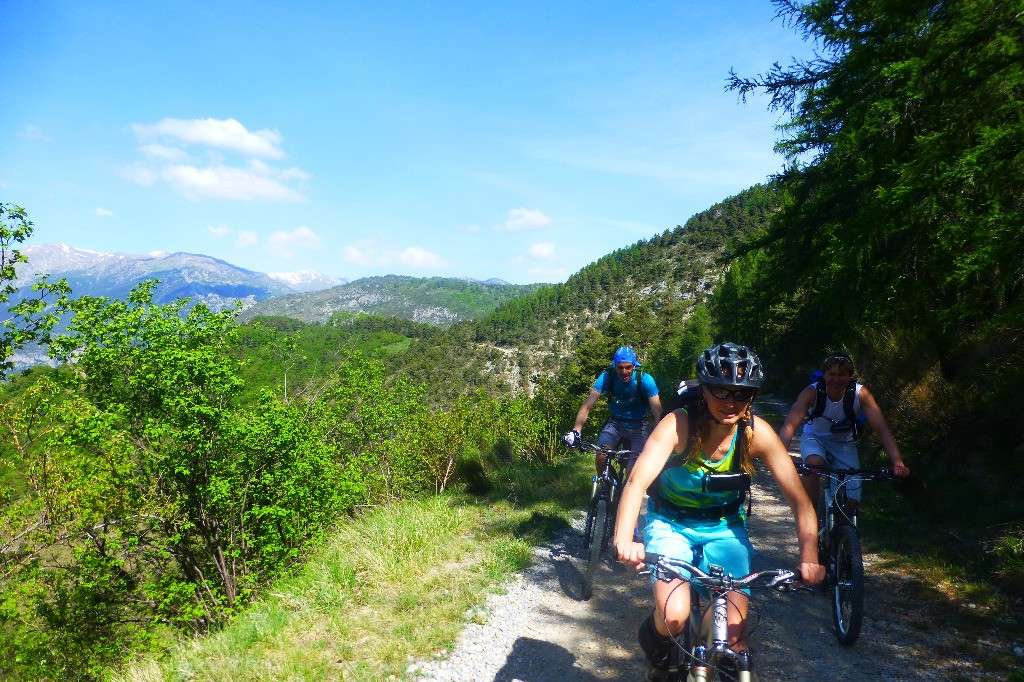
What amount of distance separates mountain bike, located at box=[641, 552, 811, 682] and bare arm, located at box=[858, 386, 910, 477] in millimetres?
2368

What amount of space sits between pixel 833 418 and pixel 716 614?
304 centimetres

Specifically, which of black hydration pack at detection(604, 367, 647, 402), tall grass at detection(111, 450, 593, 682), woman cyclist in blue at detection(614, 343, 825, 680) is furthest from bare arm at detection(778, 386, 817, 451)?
tall grass at detection(111, 450, 593, 682)

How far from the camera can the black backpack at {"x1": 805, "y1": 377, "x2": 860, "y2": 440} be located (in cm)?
459

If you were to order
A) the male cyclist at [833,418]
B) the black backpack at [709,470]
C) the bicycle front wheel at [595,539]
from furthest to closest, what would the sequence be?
the bicycle front wheel at [595,539] < the male cyclist at [833,418] < the black backpack at [709,470]

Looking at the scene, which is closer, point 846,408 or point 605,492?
point 846,408

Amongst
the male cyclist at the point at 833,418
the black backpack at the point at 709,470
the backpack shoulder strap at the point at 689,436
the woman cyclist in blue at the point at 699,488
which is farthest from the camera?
the male cyclist at the point at 833,418

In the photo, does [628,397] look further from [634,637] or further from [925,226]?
[925,226]

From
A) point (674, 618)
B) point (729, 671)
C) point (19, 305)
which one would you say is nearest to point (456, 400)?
point (19, 305)

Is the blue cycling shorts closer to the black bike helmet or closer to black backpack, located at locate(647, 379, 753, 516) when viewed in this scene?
black backpack, located at locate(647, 379, 753, 516)

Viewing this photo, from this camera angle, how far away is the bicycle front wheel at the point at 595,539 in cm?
509

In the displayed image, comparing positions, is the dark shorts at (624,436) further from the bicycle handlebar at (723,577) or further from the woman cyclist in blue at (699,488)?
the bicycle handlebar at (723,577)

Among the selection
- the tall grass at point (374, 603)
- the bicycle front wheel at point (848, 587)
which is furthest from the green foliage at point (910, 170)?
the tall grass at point (374, 603)

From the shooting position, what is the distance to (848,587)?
4160 millimetres

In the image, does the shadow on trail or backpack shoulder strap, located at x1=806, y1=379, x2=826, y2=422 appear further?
backpack shoulder strap, located at x1=806, y1=379, x2=826, y2=422
